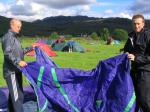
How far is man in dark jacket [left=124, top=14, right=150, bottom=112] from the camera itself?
7.90 meters

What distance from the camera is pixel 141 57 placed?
7.93 metres

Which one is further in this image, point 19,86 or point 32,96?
point 32,96

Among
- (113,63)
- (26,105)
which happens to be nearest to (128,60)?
(113,63)

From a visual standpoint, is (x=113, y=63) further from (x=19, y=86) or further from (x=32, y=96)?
(x=32, y=96)

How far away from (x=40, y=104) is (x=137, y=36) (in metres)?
2.75

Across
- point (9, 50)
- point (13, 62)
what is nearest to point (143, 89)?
point (13, 62)

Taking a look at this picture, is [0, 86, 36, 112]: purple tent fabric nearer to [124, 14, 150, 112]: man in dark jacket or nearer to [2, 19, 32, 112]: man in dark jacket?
[2, 19, 32, 112]: man in dark jacket

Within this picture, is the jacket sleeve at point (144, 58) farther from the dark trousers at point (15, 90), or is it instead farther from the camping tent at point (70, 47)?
the camping tent at point (70, 47)

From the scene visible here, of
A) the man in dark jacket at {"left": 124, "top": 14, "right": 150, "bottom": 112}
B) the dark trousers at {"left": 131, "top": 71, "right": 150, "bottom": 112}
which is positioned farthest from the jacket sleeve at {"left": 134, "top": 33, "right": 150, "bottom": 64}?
the dark trousers at {"left": 131, "top": 71, "right": 150, "bottom": 112}

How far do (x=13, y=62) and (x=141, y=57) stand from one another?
8.67 feet

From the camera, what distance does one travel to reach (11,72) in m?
8.85

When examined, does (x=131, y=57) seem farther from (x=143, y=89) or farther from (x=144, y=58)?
(x=143, y=89)

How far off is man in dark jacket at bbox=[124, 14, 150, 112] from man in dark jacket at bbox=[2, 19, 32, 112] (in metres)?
2.35

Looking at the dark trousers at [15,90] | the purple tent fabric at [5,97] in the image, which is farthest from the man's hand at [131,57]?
the purple tent fabric at [5,97]
